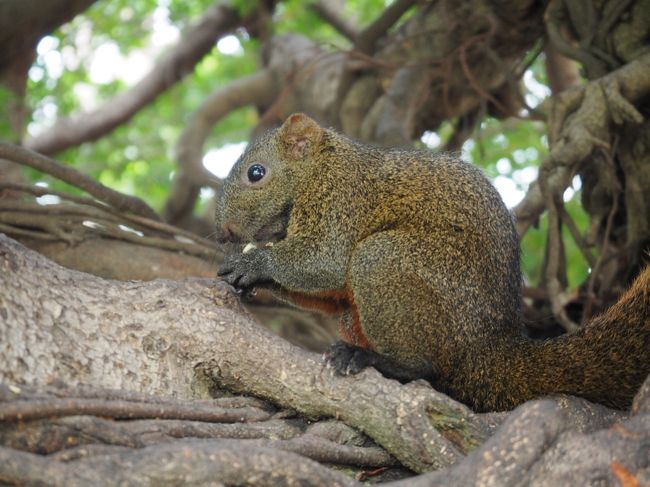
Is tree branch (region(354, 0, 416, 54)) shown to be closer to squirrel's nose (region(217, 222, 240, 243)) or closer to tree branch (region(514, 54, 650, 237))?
tree branch (region(514, 54, 650, 237))

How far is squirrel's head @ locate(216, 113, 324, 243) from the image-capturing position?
15.2 ft

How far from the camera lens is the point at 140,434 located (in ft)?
9.35

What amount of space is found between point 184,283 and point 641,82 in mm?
3004

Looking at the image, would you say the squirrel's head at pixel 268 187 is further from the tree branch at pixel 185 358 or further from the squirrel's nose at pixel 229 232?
the tree branch at pixel 185 358

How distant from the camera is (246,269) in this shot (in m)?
4.21

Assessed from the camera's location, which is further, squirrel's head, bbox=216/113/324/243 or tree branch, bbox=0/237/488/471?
squirrel's head, bbox=216/113/324/243

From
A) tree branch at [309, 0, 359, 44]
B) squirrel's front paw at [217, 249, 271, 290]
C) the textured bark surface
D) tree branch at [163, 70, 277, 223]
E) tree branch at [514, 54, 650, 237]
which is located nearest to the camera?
the textured bark surface

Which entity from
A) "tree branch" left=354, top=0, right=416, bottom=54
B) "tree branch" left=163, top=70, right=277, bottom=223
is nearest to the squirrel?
"tree branch" left=163, top=70, right=277, bottom=223

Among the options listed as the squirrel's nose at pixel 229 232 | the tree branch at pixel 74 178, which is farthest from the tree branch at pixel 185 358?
the tree branch at pixel 74 178

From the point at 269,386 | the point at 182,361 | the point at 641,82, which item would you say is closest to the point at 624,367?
the point at 269,386

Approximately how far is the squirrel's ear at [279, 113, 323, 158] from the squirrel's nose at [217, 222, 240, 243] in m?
0.52

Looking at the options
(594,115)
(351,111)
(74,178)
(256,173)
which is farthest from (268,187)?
(351,111)

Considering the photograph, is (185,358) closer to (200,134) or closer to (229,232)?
(229,232)

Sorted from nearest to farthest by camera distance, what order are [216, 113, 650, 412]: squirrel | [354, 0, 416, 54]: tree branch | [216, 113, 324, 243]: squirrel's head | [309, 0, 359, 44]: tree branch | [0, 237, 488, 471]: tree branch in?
[0, 237, 488, 471]: tree branch → [216, 113, 650, 412]: squirrel → [216, 113, 324, 243]: squirrel's head → [354, 0, 416, 54]: tree branch → [309, 0, 359, 44]: tree branch
